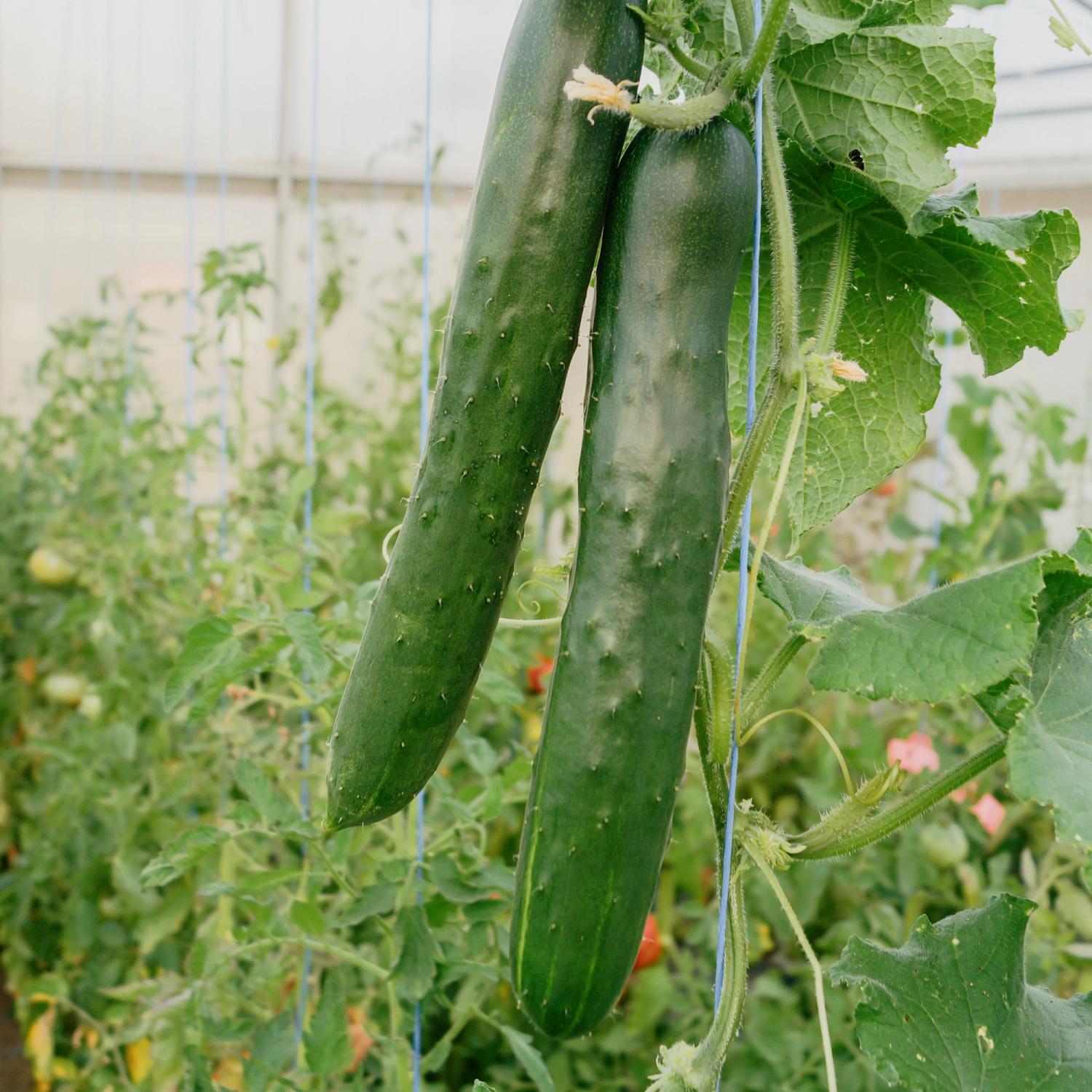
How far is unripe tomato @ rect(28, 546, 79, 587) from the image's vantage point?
8.46 feet

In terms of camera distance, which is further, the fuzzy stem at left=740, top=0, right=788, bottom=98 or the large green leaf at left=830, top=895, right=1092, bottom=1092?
the large green leaf at left=830, top=895, right=1092, bottom=1092

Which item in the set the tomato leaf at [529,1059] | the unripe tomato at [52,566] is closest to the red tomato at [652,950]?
the tomato leaf at [529,1059]

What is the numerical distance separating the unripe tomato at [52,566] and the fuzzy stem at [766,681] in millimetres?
2059

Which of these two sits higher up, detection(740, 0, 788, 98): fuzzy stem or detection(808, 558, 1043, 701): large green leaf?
detection(740, 0, 788, 98): fuzzy stem

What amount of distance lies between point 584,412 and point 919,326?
38cm

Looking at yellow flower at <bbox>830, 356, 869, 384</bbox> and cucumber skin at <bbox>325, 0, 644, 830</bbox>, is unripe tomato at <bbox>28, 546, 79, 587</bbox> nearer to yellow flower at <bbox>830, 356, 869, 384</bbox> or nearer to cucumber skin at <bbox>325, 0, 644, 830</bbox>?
cucumber skin at <bbox>325, 0, 644, 830</bbox>

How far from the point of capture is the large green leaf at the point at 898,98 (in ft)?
2.74

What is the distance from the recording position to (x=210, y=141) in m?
4.64

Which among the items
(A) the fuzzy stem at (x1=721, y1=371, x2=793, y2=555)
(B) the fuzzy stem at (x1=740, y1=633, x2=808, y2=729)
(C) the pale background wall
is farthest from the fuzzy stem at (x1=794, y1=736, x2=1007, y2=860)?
(C) the pale background wall

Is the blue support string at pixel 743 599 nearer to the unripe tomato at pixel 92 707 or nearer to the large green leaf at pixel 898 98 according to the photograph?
the large green leaf at pixel 898 98

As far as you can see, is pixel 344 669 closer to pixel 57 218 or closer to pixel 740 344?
pixel 740 344

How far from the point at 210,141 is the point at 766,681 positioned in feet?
14.5

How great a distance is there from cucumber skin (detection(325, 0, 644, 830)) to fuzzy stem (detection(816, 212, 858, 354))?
7.6 inches

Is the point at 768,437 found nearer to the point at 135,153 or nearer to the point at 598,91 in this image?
the point at 598,91
